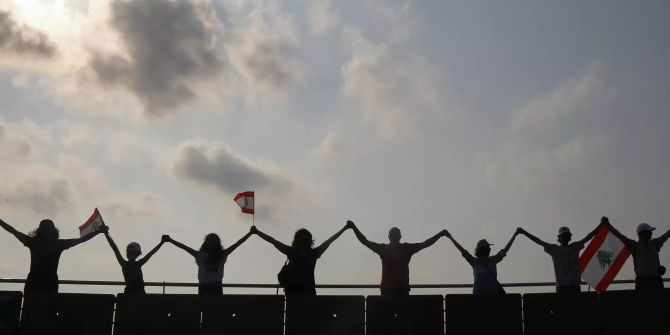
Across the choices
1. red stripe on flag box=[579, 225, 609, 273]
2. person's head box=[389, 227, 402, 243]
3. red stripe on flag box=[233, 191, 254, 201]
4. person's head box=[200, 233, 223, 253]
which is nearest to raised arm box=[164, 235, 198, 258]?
person's head box=[200, 233, 223, 253]

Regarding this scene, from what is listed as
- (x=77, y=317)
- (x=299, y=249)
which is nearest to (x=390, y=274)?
(x=299, y=249)

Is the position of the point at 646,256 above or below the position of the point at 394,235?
below

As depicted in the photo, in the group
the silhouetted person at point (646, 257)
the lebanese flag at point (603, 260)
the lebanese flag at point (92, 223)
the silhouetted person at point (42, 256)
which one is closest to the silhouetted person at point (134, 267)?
the silhouetted person at point (42, 256)

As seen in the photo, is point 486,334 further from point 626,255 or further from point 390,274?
point 626,255

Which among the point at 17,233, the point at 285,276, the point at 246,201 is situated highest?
the point at 246,201

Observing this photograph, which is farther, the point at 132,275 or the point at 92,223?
the point at 92,223

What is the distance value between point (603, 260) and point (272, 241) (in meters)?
6.86

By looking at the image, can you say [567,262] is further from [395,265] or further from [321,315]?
[321,315]

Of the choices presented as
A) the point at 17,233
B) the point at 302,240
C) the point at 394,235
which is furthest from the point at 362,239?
the point at 17,233

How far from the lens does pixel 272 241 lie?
1298 cm

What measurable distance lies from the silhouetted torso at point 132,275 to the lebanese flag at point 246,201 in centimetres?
422

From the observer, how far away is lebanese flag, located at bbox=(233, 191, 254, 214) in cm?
1700

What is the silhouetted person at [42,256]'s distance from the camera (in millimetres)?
12727

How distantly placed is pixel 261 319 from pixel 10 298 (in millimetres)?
3806
